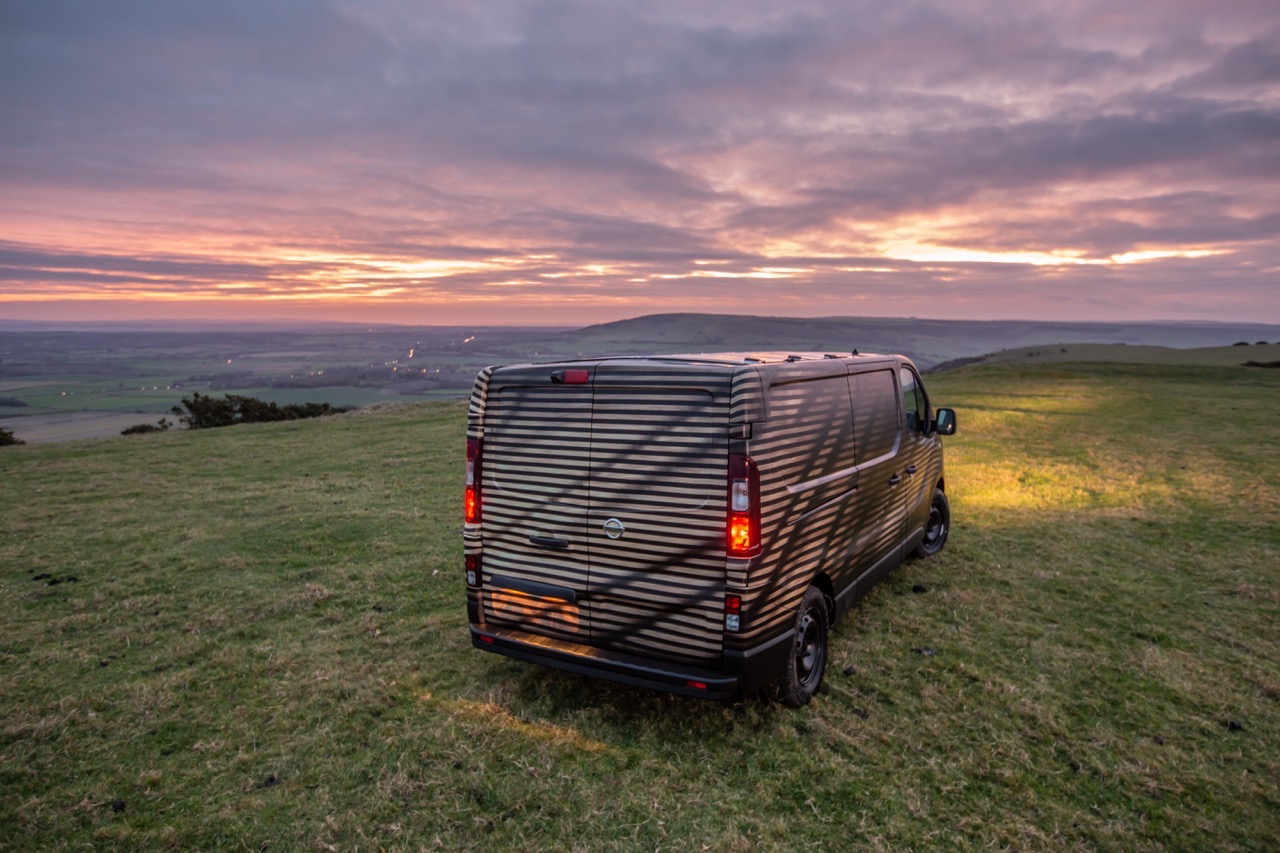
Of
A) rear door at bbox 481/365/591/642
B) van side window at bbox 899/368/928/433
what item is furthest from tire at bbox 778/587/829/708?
van side window at bbox 899/368/928/433

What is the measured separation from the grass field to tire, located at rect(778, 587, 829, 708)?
5.6 inches

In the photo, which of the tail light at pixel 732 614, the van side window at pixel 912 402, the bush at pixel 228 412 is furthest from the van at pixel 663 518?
the bush at pixel 228 412

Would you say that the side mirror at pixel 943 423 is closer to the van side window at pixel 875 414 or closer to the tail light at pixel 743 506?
the van side window at pixel 875 414

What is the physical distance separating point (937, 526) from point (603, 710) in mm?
5658

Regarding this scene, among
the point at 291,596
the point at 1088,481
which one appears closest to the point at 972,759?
the point at 291,596

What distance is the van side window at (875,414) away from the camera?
5641 mm

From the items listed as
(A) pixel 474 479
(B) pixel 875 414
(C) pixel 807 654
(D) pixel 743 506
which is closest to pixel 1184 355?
(B) pixel 875 414

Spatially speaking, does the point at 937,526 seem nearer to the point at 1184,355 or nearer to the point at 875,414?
the point at 875,414

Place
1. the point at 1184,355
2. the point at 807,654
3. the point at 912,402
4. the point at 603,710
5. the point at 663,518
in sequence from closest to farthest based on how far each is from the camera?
the point at 663,518
the point at 603,710
the point at 807,654
the point at 912,402
the point at 1184,355

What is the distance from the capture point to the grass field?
3.66 m

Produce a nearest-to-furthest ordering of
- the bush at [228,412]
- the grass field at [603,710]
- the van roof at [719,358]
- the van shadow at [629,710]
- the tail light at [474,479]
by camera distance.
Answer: the grass field at [603,710] < the van roof at [719,358] < the van shadow at [629,710] < the tail light at [474,479] < the bush at [228,412]

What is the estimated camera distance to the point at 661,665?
13.8ft

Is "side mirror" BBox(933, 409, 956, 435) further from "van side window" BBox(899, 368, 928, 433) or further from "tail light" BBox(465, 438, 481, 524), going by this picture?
"tail light" BBox(465, 438, 481, 524)

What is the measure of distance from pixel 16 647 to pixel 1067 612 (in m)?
9.91
